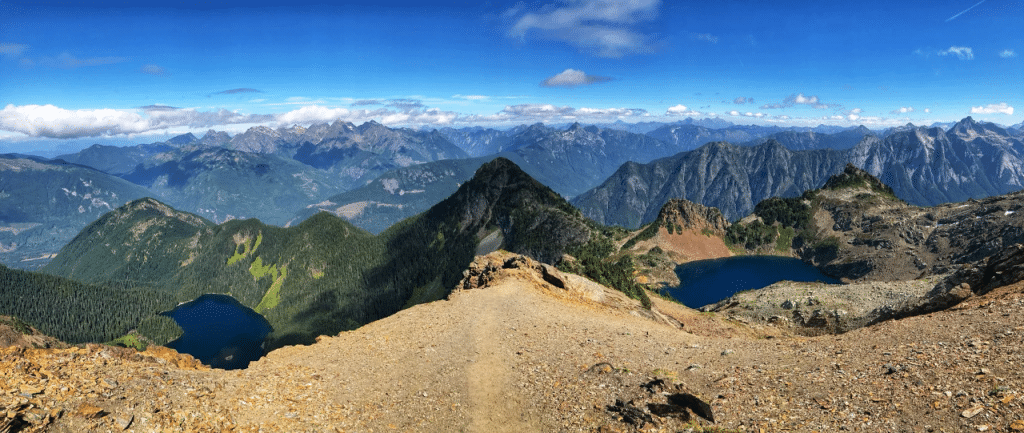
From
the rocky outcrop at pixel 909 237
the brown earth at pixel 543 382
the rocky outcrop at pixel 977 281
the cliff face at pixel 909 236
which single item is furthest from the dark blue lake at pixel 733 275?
the brown earth at pixel 543 382

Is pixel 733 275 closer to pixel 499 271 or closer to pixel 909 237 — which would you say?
pixel 909 237

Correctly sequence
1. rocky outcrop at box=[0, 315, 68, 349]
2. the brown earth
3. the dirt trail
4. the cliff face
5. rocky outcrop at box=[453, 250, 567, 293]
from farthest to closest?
the cliff face, rocky outcrop at box=[453, 250, 567, 293], rocky outcrop at box=[0, 315, 68, 349], the dirt trail, the brown earth

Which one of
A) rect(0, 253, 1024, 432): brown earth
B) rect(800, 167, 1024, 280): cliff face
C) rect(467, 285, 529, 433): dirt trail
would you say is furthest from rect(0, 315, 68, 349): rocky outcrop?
rect(800, 167, 1024, 280): cliff face

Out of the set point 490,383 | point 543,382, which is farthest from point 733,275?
point 490,383

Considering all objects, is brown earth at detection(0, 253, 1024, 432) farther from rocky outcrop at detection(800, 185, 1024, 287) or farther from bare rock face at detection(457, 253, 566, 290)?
rocky outcrop at detection(800, 185, 1024, 287)

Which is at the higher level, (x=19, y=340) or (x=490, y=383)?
(x=490, y=383)

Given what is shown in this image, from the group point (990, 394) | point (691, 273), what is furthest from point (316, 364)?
point (691, 273)

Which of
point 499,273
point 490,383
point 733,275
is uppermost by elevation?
point 490,383
